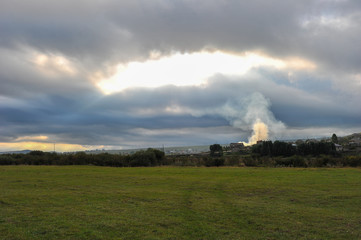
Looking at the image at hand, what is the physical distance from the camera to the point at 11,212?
12586 millimetres

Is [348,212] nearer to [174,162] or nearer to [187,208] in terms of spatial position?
[187,208]

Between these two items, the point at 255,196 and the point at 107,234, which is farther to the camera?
the point at 255,196

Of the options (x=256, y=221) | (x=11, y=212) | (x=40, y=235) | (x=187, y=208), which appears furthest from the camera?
(x=187, y=208)

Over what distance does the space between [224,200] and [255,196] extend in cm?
247

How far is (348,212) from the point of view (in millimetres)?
12969

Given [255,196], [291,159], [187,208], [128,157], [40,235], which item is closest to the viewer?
[40,235]

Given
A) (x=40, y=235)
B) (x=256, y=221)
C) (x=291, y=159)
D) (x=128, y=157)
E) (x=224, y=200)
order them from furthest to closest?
(x=128, y=157) → (x=291, y=159) → (x=224, y=200) → (x=256, y=221) → (x=40, y=235)

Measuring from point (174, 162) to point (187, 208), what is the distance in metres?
46.5

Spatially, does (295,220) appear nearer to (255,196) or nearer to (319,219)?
(319,219)

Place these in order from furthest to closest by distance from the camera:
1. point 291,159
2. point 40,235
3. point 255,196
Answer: point 291,159
point 255,196
point 40,235

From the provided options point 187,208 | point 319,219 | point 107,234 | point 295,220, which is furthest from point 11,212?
point 319,219

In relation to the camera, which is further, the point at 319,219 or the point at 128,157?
the point at 128,157

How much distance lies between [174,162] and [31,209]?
47515 millimetres

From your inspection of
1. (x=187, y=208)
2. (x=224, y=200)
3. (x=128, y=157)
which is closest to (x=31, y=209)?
(x=187, y=208)
